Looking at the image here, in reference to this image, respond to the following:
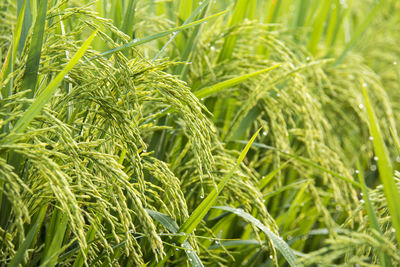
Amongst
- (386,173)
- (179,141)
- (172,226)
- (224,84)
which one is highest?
(224,84)

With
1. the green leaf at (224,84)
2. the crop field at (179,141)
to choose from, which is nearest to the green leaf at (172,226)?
the crop field at (179,141)

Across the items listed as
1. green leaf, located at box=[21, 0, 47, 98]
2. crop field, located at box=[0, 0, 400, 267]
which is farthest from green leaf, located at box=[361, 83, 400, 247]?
green leaf, located at box=[21, 0, 47, 98]

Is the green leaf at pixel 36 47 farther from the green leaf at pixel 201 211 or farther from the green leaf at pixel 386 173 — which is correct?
the green leaf at pixel 386 173

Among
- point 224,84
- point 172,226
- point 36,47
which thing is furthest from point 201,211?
point 36,47

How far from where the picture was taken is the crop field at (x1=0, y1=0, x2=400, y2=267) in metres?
1.18

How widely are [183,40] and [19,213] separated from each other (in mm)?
1209

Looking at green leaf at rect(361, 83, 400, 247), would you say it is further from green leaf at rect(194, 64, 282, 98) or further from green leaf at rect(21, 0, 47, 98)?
green leaf at rect(21, 0, 47, 98)

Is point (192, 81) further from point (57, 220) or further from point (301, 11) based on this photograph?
point (301, 11)

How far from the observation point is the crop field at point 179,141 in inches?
46.4

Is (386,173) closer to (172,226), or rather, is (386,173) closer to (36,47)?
(172,226)

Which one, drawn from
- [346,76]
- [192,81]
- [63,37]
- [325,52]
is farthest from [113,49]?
[325,52]

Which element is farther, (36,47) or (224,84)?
(224,84)

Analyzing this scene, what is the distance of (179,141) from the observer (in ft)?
6.24

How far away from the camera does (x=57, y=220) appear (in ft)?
4.47
